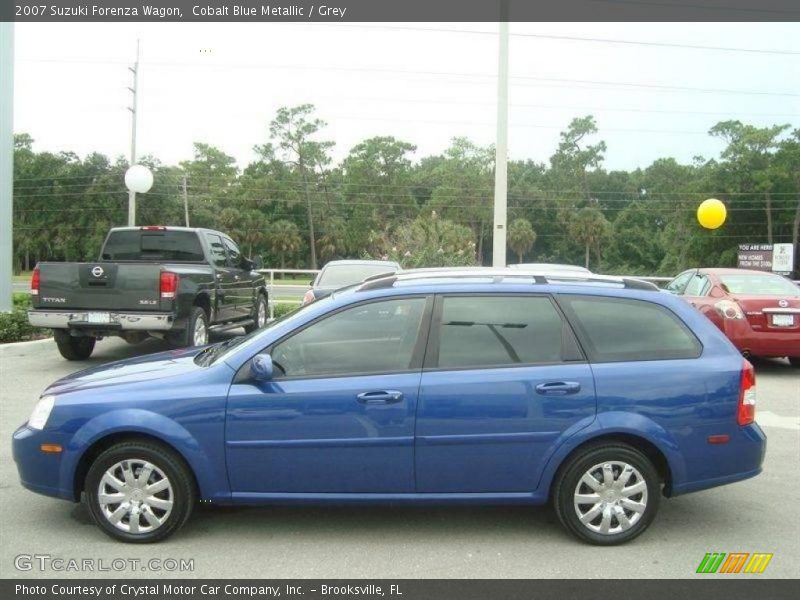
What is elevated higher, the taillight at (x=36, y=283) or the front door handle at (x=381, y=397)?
the taillight at (x=36, y=283)

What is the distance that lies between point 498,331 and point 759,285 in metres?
8.44

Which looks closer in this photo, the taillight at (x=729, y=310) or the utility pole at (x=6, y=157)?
the taillight at (x=729, y=310)

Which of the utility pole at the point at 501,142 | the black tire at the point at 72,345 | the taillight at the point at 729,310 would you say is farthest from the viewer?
the utility pole at the point at 501,142

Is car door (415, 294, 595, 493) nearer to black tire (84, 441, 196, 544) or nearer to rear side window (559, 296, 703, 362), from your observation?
rear side window (559, 296, 703, 362)

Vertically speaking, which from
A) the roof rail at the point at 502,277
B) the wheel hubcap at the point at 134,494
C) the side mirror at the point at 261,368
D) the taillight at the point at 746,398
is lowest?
the wheel hubcap at the point at 134,494

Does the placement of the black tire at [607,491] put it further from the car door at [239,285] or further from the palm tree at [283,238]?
the palm tree at [283,238]

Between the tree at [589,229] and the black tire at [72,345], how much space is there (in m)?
62.9

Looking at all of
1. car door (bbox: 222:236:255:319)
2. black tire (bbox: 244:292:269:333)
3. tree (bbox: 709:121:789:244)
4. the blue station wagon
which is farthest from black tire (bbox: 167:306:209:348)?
tree (bbox: 709:121:789:244)

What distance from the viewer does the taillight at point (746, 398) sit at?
4449mm

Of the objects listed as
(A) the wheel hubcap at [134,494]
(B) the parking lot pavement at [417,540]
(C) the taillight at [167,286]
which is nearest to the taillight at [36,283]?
(C) the taillight at [167,286]

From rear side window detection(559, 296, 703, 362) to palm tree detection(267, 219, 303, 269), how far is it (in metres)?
64.5

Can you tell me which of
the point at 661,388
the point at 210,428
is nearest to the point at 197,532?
the point at 210,428

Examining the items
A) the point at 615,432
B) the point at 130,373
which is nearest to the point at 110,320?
the point at 130,373

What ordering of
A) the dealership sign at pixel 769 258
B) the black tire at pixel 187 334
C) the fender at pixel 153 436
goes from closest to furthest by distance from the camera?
the fender at pixel 153 436 → the black tire at pixel 187 334 → the dealership sign at pixel 769 258
